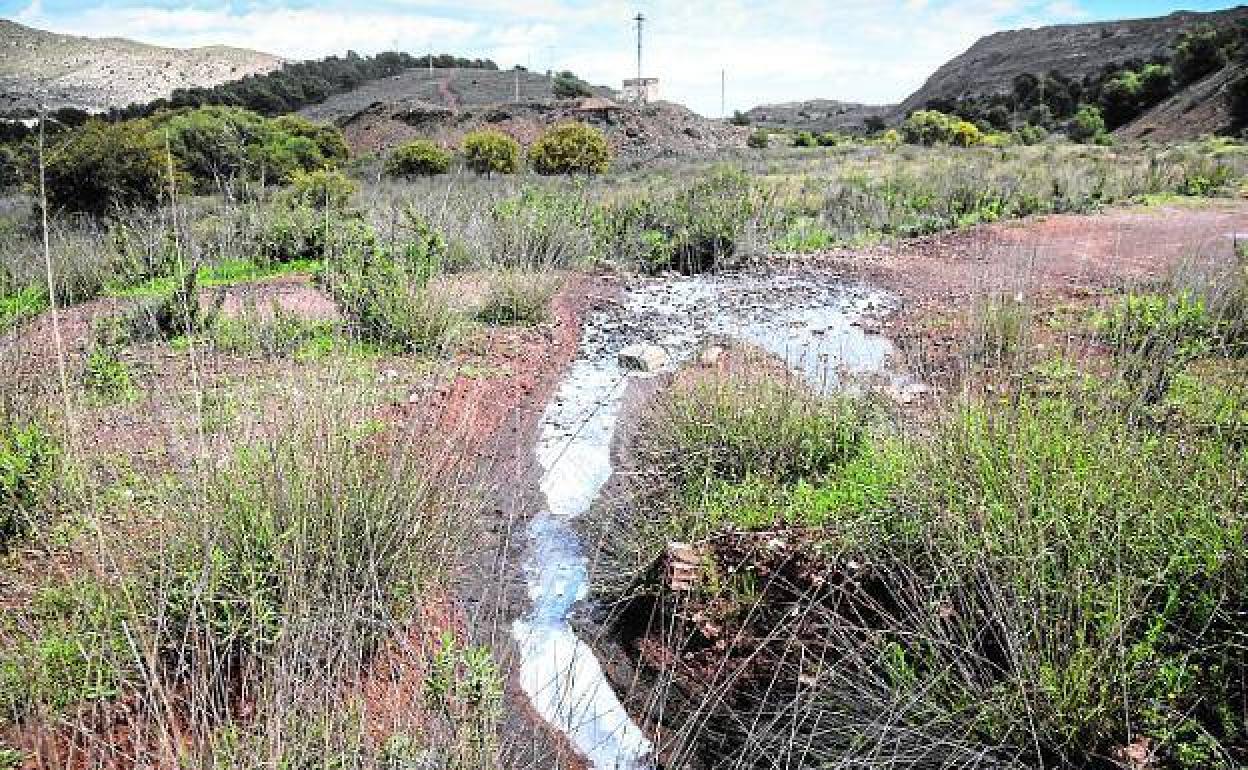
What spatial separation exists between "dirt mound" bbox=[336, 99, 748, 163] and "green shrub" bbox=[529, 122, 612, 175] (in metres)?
9.62

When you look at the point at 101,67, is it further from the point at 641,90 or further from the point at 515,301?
the point at 515,301

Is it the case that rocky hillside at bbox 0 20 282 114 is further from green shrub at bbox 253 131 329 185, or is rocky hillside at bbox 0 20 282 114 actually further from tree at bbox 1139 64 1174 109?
tree at bbox 1139 64 1174 109

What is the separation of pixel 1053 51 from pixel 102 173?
63067 millimetres

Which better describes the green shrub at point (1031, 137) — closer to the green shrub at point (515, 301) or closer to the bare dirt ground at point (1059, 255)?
the bare dirt ground at point (1059, 255)

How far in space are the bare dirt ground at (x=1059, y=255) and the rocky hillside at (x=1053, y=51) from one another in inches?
1661

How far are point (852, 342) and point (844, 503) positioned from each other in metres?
4.28

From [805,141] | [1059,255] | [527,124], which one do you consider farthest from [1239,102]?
[1059,255]

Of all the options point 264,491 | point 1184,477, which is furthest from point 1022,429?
point 264,491

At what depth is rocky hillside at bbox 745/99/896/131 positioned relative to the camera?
210ft

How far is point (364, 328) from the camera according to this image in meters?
6.81

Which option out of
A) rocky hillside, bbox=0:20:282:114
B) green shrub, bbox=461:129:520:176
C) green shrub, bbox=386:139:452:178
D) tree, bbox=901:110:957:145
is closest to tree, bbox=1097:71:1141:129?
tree, bbox=901:110:957:145

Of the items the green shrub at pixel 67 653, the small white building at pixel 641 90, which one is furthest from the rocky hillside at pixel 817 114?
the green shrub at pixel 67 653

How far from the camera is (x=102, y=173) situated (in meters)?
13.2

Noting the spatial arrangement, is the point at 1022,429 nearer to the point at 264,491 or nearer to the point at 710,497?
the point at 710,497
